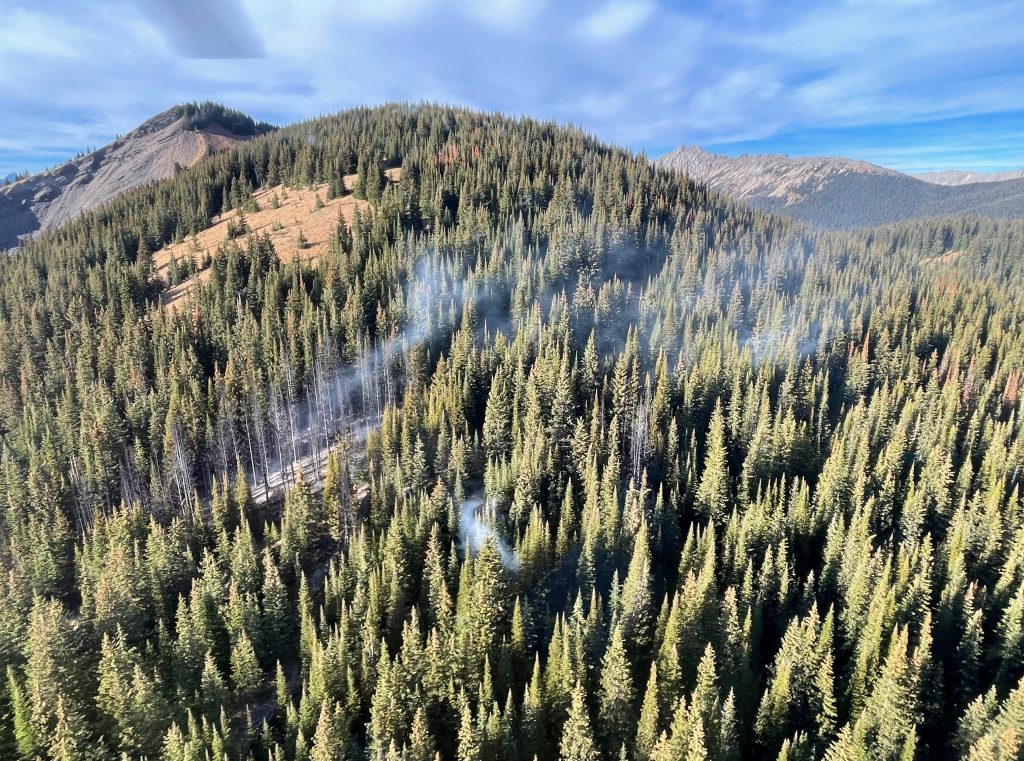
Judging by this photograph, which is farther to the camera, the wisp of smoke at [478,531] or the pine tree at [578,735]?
the wisp of smoke at [478,531]

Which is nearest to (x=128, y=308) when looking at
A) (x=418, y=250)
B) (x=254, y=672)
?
(x=418, y=250)

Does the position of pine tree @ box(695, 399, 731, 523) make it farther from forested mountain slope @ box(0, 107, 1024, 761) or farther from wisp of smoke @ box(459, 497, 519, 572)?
wisp of smoke @ box(459, 497, 519, 572)

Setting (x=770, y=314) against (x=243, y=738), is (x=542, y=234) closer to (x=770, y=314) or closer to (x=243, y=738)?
(x=770, y=314)

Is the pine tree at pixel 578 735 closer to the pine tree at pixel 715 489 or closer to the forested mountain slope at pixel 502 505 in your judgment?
the forested mountain slope at pixel 502 505

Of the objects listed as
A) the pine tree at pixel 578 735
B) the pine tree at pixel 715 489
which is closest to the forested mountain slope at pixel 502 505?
the pine tree at pixel 578 735

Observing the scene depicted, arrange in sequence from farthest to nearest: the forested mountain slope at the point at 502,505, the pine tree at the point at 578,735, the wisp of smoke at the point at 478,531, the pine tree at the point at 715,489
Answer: the pine tree at the point at 715,489
the wisp of smoke at the point at 478,531
the forested mountain slope at the point at 502,505
the pine tree at the point at 578,735

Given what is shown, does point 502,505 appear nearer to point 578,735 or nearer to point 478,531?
point 478,531

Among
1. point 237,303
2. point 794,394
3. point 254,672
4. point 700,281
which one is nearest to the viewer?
point 254,672
